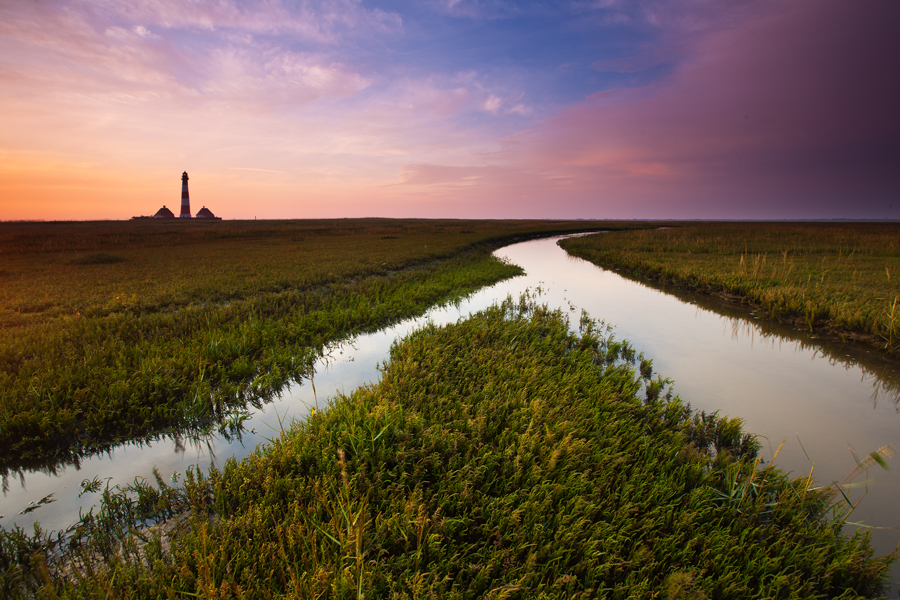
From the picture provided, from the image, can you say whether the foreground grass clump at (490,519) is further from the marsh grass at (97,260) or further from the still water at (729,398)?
the marsh grass at (97,260)

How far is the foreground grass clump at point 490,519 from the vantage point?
2424mm

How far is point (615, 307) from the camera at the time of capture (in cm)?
1181

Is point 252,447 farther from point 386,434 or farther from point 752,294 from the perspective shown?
point 752,294

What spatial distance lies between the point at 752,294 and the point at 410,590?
46.1ft

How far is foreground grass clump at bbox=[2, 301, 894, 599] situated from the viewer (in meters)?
2.42

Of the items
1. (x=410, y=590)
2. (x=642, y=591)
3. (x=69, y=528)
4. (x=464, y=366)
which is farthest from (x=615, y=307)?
(x=69, y=528)

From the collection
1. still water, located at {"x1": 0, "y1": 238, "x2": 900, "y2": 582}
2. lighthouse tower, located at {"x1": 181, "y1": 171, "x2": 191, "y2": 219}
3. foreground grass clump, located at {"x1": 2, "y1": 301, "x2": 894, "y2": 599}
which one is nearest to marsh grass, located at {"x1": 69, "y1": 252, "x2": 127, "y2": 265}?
still water, located at {"x1": 0, "y1": 238, "x2": 900, "y2": 582}

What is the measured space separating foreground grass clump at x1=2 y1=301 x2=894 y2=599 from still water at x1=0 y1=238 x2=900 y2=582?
2.02ft

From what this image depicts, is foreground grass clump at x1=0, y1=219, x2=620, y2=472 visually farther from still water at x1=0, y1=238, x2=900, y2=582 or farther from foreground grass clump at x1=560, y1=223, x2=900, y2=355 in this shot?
foreground grass clump at x1=560, y1=223, x2=900, y2=355

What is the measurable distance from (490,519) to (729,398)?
5.08 meters

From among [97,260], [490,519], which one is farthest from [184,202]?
[490,519]

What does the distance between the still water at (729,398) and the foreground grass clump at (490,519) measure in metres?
0.62

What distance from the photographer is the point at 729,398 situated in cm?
582

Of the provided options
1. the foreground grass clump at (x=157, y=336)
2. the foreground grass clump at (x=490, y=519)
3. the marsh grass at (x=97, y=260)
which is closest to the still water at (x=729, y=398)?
the foreground grass clump at (x=157, y=336)
